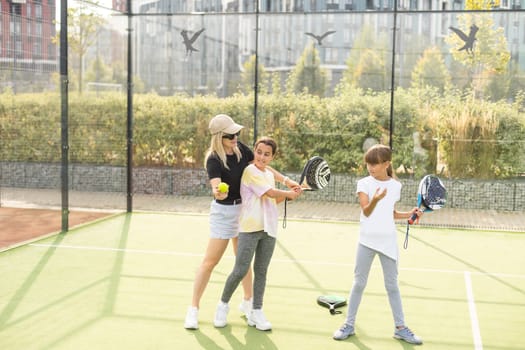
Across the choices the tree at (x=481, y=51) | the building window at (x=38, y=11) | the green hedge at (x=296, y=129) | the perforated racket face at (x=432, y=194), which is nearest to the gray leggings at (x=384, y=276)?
the perforated racket face at (x=432, y=194)

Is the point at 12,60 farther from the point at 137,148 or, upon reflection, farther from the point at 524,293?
the point at 524,293

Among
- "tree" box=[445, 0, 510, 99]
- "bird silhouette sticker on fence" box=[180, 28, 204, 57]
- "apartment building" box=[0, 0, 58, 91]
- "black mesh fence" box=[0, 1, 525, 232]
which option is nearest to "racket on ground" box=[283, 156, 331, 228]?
"black mesh fence" box=[0, 1, 525, 232]

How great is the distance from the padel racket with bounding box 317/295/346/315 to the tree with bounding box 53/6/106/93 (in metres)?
7.39

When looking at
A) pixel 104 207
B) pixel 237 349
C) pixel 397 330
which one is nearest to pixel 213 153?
pixel 237 349

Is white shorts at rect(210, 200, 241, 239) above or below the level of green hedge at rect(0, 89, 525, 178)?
below

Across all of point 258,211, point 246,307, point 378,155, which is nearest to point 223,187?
point 258,211

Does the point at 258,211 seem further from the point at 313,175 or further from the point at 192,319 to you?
the point at 192,319

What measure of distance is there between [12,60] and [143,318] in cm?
645

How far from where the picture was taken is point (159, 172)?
39.7 ft

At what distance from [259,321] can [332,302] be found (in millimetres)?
816

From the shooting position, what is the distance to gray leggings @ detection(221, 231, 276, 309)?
4.74 metres

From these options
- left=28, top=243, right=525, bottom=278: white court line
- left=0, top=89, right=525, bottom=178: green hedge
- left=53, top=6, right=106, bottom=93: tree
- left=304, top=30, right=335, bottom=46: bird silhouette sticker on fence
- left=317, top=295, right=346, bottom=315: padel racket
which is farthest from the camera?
left=53, top=6, right=106, bottom=93: tree

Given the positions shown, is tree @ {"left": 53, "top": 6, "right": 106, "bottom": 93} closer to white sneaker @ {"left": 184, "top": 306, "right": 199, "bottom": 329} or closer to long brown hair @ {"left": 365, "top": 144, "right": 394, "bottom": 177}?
white sneaker @ {"left": 184, "top": 306, "right": 199, "bottom": 329}

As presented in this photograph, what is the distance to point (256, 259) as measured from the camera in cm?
487
